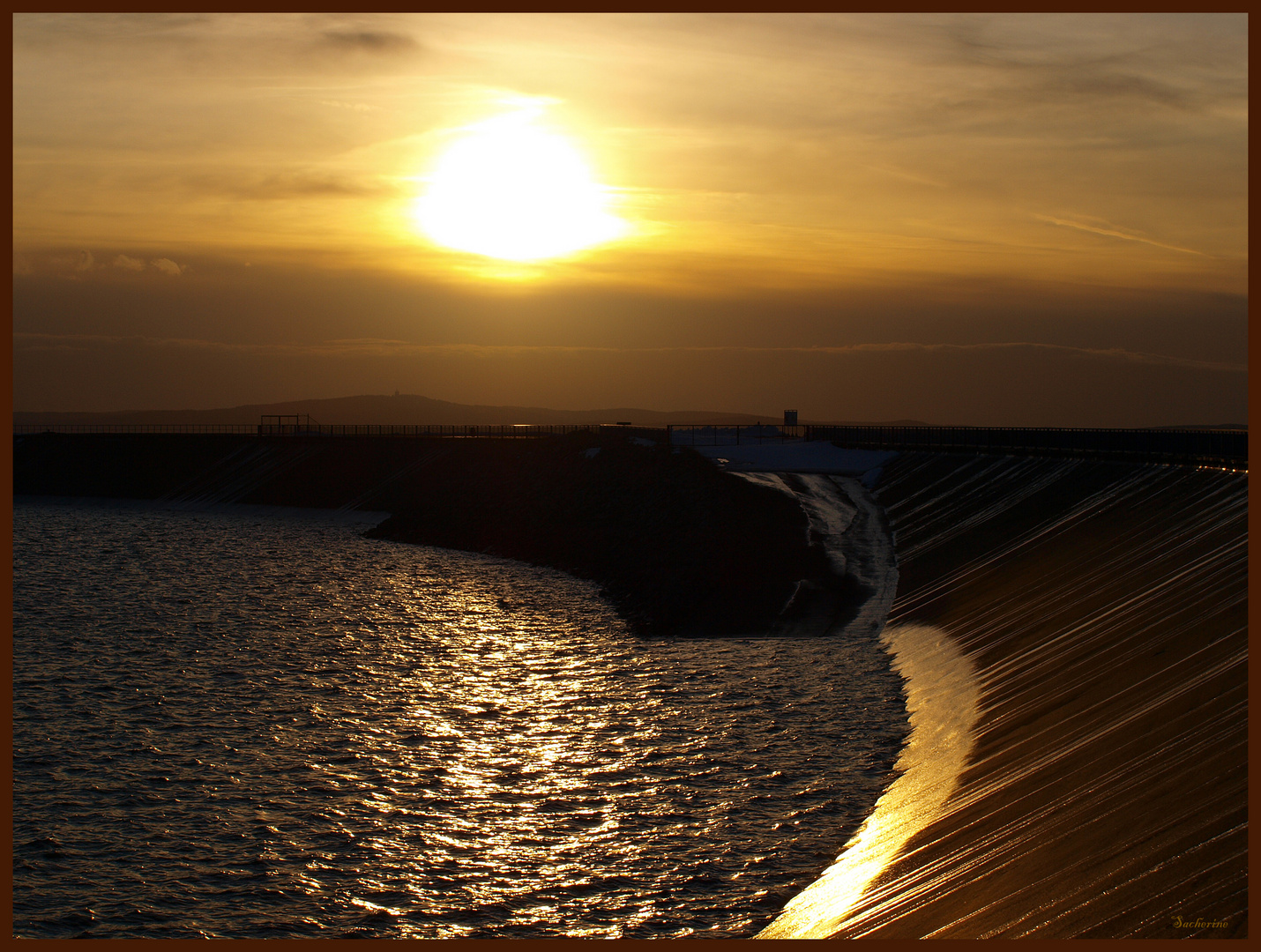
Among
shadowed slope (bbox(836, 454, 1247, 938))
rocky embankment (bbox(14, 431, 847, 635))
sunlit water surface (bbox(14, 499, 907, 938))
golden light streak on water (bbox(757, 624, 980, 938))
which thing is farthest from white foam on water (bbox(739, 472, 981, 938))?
rocky embankment (bbox(14, 431, 847, 635))

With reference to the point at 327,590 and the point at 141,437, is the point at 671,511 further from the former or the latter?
the point at 141,437

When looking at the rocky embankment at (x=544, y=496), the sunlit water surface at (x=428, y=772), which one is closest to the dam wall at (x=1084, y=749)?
the sunlit water surface at (x=428, y=772)

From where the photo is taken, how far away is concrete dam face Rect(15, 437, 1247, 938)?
1493 cm

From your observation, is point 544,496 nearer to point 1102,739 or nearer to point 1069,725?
point 1069,725

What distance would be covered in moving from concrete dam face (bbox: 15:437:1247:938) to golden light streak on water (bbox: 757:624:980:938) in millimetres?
63

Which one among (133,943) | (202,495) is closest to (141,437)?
(202,495)

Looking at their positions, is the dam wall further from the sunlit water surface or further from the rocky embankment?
the rocky embankment

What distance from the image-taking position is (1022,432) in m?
70.9

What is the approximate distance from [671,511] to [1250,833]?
52557mm

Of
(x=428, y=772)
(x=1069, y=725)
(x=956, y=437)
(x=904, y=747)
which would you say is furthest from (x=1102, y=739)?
(x=956, y=437)

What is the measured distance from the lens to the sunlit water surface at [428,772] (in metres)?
19.2

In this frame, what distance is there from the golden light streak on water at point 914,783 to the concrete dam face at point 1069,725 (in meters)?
0.06

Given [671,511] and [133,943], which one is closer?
[133,943]

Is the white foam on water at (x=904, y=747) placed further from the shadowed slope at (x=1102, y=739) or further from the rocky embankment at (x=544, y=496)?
the rocky embankment at (x=544, y=496)
